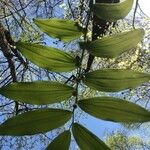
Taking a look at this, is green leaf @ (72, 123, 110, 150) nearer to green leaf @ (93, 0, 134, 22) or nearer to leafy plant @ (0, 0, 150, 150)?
leafy plant @ (0, 0, 150, 150)

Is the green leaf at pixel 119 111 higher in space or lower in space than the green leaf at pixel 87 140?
higher

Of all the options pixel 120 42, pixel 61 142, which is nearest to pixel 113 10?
pixel 120 42

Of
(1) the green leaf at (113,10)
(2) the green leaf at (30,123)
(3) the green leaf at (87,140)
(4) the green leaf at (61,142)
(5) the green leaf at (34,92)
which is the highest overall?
(1) the green leaf at (113,10)

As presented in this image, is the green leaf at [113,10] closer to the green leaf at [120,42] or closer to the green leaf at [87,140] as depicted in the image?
the green leaf at [120,42]

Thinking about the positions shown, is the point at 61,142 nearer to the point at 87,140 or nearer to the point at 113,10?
the point at 87,140

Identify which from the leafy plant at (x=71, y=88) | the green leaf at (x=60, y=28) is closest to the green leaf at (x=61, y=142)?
the leafy plant at (x=71, y=88)

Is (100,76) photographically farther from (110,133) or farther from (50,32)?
(110,133)
